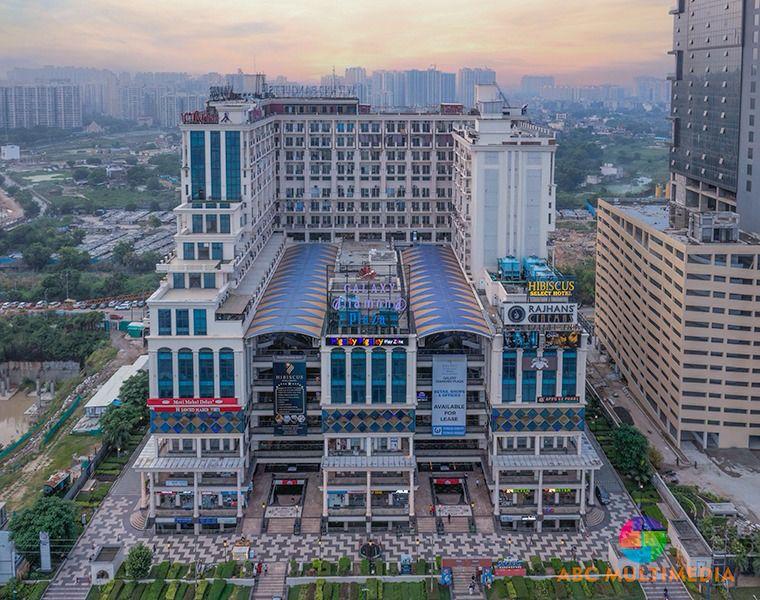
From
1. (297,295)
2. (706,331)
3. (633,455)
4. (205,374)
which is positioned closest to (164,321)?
(205,374)

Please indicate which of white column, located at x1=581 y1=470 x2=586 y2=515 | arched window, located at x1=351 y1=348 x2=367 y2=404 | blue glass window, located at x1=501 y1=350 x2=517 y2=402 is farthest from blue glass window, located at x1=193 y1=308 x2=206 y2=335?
white column, located at x1=581 y1=470 x2=586 y2=515

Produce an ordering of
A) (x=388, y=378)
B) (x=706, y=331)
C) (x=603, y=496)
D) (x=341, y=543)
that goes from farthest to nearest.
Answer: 1. (x=706, y=331)
2. (x=603, y=496)
3. (x=388, y=378)
4. (x=341, y=543)

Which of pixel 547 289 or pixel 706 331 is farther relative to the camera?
pixel 706 331

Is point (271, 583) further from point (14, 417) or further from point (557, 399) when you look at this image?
point (14, 417)

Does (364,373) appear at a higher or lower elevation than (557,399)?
higher

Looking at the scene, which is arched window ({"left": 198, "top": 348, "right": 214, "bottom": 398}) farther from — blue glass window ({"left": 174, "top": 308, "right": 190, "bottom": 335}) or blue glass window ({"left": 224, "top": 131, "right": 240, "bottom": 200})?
blue glass window ({"left": 224, "top": 131, "right": 240, "bottom": 200})

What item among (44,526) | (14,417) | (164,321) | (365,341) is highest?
(164,321)
